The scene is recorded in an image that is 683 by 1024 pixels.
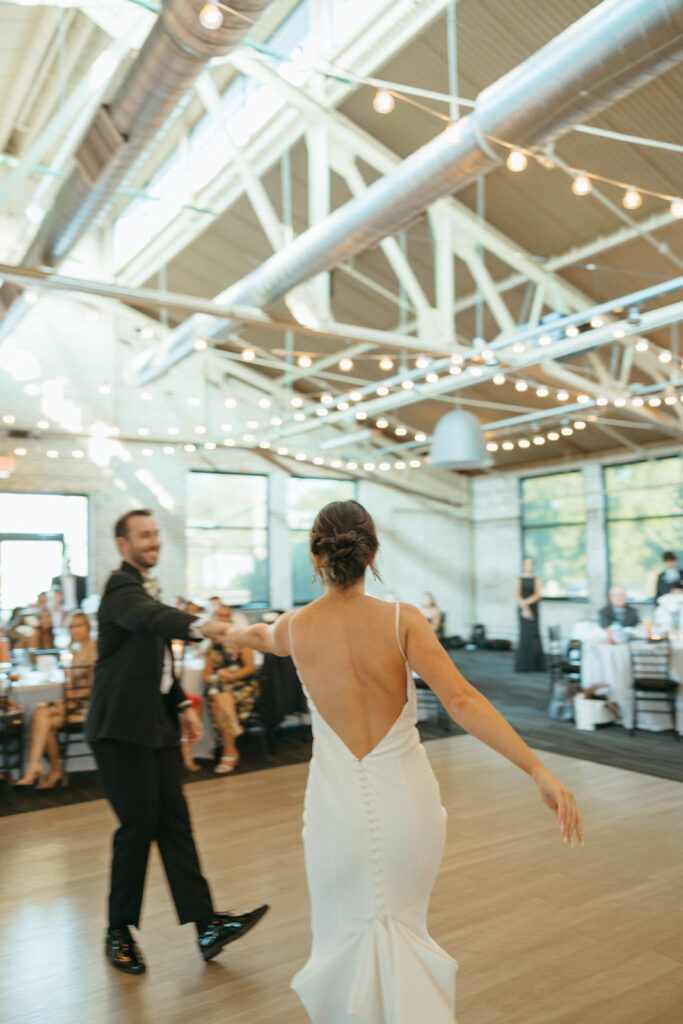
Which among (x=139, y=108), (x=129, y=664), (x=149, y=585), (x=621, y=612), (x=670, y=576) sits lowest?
(x=621, y=612)

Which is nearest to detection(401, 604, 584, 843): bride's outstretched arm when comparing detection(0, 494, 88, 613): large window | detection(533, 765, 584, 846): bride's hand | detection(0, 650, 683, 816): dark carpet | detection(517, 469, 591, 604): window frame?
detection(533, 765, 584, 846): bride's hand

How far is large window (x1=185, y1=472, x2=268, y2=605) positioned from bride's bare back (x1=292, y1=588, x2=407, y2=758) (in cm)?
1200

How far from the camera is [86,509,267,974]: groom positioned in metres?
2.86

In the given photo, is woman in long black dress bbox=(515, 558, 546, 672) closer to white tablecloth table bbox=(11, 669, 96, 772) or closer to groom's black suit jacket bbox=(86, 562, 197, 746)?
white tablecloth table bbox=(11, 669, 96, 772)

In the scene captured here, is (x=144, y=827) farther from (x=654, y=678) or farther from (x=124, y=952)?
(x=654, y=678)

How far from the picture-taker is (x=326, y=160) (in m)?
7.31

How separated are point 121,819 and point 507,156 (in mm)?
3824

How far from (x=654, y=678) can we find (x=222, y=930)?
5.32m

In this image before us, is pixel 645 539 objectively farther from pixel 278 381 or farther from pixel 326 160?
pixel 326 160

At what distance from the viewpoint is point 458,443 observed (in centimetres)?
824

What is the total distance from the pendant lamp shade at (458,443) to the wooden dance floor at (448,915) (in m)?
3.70

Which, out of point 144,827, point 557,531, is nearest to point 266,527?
point 557,531

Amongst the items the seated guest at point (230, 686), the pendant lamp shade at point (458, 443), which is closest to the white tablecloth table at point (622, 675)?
the pendant lamp shade at point (458, 443)

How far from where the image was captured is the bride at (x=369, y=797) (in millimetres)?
1852
